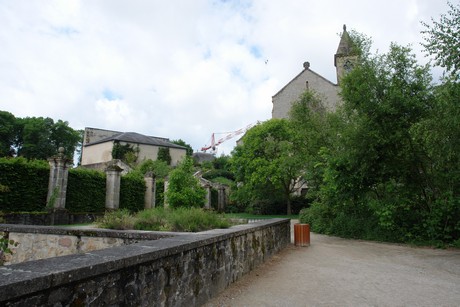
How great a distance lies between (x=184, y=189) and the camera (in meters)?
13.0

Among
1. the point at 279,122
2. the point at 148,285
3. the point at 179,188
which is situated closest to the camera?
the point at 148,285

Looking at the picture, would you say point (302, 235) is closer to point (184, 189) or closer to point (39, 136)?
point (184, 189)

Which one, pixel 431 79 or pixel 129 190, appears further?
pixel 129 190

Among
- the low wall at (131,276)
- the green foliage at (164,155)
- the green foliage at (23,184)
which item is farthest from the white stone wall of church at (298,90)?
the low wall at (131,276)

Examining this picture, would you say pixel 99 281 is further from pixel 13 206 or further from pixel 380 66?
pixel 13 206

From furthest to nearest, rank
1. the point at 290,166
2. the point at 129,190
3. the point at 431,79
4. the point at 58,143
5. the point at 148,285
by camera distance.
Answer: the point at 58,143 → the point at 290,166 → the point at 129,190 → the point at 431,79 → the point at 148,285

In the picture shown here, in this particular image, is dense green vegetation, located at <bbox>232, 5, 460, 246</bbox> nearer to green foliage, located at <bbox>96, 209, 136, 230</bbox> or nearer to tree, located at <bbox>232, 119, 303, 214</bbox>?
green foliage, located at <bbox>96, 209, 136, 230</bbox>

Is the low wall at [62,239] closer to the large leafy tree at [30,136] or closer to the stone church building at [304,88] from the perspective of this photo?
the stone church building at [304,88]

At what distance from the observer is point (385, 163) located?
12000 millimetres

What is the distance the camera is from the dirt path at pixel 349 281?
473cm

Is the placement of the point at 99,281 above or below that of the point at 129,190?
below

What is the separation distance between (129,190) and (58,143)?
38.3 meters

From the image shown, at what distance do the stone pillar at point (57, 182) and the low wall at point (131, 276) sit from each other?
14.4 meters

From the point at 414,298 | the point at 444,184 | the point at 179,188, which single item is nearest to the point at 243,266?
the point at 414,298
